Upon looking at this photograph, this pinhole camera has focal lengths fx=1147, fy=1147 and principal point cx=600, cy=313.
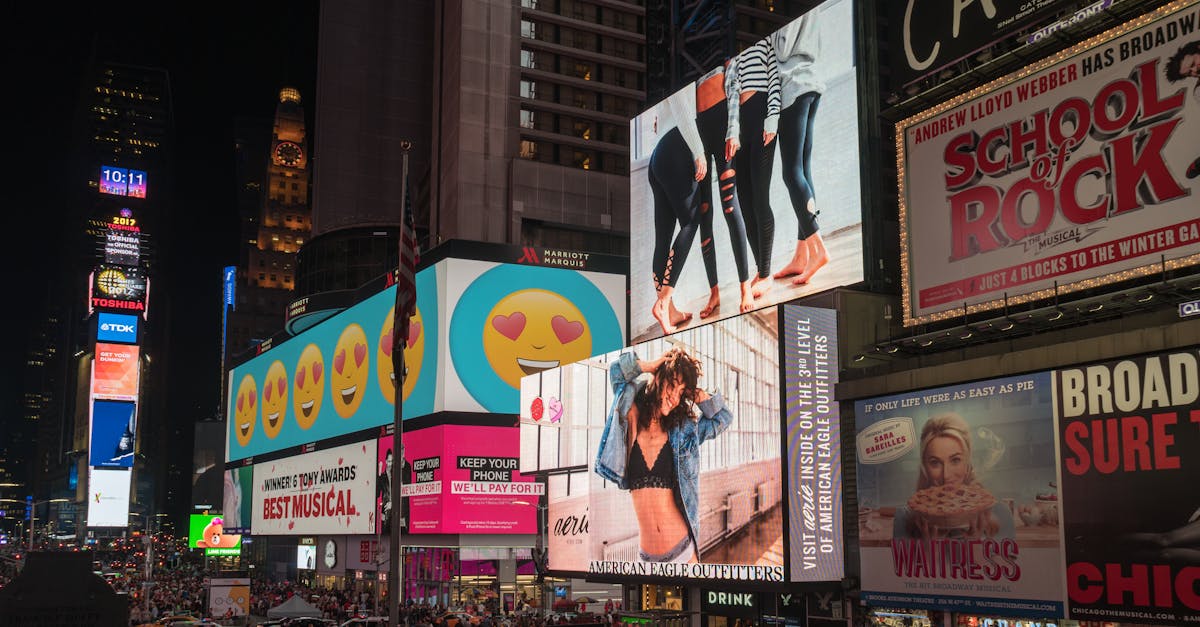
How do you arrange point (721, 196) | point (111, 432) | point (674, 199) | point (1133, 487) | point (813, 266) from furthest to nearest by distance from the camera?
point (111, 432) < point (674, 199) < point (721, 196) < point (813, 266) < point (1133, 487)

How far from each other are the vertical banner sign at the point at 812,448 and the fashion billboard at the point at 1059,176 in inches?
125

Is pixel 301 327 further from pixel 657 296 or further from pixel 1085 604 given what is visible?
pixel 1085 604

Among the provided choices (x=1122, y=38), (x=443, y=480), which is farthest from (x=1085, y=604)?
(x=443, y=480)

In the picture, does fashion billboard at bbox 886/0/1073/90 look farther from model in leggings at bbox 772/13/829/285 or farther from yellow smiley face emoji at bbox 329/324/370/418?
yellow smiley face emoji at bbox 329/324/370/418

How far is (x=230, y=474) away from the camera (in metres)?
99.2

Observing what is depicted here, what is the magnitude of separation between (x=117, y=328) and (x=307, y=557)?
4344 inches

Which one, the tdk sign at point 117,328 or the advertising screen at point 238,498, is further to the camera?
the tdk sign at point 117,328

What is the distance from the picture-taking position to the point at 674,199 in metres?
38.3

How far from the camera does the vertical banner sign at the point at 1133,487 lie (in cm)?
2019

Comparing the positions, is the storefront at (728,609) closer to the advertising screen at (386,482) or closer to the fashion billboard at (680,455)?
the fashion billboard at (680,455)

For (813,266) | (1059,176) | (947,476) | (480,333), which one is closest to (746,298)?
(813,266)

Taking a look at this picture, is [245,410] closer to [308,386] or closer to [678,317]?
[308,386]

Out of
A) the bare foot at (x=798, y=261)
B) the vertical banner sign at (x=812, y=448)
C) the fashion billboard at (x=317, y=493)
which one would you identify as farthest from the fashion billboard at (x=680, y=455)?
the fashion billboard at (x=317, y=493)

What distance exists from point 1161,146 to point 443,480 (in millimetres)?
39367
